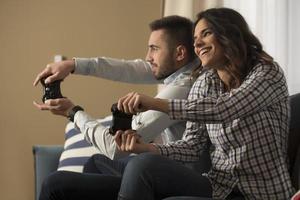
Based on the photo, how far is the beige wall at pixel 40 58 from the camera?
274 cm

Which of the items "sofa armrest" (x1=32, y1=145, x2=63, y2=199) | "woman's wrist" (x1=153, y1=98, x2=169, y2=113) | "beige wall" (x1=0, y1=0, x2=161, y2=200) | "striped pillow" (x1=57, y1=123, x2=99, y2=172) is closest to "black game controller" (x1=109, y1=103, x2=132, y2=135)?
"woman's wrist" (x1=153, y1=98, x2=169, y2=113)

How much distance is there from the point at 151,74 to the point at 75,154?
499mm

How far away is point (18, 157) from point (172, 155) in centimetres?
141

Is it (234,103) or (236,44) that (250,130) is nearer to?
(234,103)

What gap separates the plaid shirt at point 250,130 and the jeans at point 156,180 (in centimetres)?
12

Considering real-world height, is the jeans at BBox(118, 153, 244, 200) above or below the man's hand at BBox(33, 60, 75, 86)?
below

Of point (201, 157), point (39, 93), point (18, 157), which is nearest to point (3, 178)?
point (18, 157)

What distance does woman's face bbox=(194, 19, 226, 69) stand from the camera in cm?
146

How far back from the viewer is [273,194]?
1.38 meters

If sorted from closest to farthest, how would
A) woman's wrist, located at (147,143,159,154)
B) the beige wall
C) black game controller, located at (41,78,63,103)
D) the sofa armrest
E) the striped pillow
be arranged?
woman's wrist, located at (147,143,159,154) → black game controller, located at (41,78,63,103) → the striped pillow → the sofa armrest → the beige wall

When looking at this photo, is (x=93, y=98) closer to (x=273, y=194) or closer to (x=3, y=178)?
(x=3, y=178)

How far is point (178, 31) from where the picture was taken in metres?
1.84

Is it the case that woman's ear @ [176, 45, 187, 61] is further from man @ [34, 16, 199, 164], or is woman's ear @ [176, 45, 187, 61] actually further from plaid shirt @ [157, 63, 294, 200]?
plaid shirt @ [157, 63, 294, 200]

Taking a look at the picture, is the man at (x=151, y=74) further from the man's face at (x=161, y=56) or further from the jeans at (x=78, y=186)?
the jeans at (x=78, y=186)
